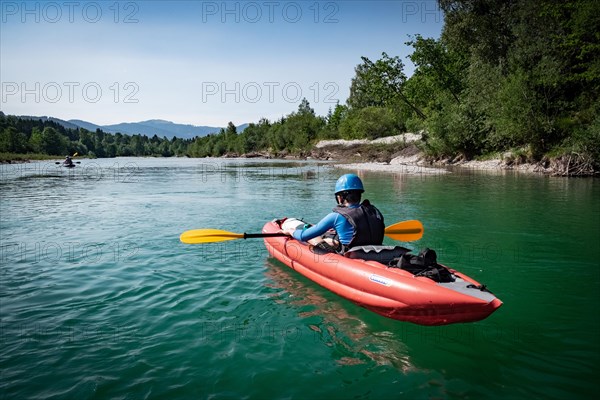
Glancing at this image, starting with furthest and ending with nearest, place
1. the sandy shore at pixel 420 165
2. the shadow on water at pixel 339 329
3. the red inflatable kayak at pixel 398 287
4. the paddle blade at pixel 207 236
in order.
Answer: the sandy shore at pixel 420 165 < the paddle blade at pixel 207 236 < the red inflatable kayak at pixel 398 287 < the shadow on water at pixel 339 329

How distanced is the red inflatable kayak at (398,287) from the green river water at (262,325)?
0.19 meters

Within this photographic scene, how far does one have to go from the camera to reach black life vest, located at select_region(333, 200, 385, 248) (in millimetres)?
5270

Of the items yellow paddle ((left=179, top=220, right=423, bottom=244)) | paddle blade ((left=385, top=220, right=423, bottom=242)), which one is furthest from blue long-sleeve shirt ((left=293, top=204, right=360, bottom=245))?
paddle blade ((left=385, top=220, right=423, bottom=242))

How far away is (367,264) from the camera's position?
4996mm

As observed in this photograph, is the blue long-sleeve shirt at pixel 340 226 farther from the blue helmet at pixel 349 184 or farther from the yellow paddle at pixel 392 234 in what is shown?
the yellow paddle at pixel 392 234

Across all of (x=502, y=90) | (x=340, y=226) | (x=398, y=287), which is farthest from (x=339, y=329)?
(x=502, y=90)

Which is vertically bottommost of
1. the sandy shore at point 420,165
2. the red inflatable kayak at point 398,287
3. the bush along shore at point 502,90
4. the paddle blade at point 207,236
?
the red inflatable kayak at point 398,287

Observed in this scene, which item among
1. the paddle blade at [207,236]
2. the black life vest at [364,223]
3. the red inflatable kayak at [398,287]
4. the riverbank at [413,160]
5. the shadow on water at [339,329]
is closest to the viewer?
the shadow on water at [339,329]

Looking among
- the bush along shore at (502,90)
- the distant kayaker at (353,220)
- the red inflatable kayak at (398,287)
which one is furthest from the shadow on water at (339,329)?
the bush along shore at (502,90)

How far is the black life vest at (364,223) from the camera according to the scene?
17.3ft

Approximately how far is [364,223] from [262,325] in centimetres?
186

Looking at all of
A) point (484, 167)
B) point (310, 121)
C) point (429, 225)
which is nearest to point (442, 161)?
point (484, 167)

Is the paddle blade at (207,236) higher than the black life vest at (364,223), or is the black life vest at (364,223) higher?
the black life vest at (364,223)

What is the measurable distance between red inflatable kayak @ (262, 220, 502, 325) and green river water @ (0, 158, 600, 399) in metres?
0.19
